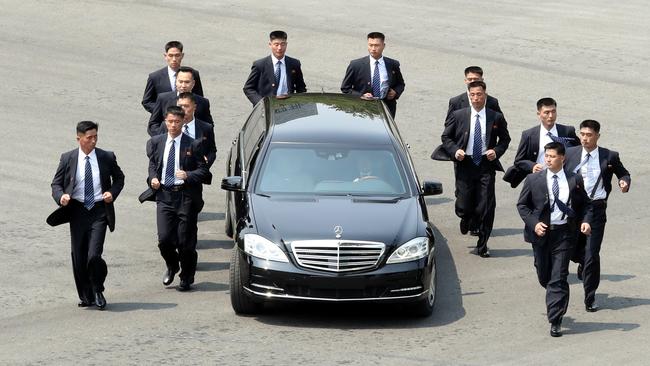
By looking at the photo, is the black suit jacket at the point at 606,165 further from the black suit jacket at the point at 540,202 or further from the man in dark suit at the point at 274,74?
the man in dark suit at the point at 274,74

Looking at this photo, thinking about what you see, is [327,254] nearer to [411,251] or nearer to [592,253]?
[411,251]

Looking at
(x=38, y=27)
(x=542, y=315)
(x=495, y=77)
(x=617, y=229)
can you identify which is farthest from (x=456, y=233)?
(x=38, y=27)

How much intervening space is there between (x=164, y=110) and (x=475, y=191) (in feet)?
12.5

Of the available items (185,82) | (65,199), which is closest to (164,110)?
(185,82)

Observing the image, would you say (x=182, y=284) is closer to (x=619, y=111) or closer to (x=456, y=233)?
(x=456, y=233)

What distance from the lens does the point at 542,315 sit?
591 inches

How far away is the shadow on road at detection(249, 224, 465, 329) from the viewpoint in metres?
14.7

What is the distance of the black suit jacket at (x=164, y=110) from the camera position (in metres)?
17.7

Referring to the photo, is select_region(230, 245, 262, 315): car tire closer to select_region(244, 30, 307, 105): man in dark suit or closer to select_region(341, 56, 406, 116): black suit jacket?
select_region(244, 30, 307, 105): man in dark suit

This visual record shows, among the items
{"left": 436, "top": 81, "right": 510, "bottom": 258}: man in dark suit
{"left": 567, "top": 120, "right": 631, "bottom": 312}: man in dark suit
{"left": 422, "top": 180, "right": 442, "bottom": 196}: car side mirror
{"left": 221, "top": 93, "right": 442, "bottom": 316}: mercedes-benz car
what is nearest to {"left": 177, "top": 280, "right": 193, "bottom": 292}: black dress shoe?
{"left": 221, "top": 93, "right": 442, "bottom": 316}: mercedes-benz car

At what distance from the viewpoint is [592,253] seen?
15125 millimetres

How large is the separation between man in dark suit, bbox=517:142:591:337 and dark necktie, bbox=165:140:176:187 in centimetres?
378

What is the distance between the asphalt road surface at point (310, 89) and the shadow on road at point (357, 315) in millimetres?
34

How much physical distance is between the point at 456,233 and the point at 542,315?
363 cm
